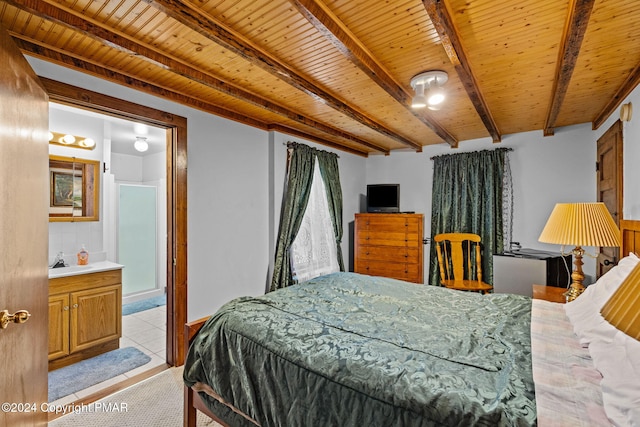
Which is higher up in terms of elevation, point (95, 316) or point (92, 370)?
point (95, 316)

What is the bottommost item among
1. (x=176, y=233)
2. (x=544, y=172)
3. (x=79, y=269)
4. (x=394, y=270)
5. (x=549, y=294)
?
(x=394, y=270)

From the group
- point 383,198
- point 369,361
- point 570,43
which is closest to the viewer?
point 369,361

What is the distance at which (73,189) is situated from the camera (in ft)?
10.5

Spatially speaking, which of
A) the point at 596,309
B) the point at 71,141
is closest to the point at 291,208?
the point at 71,141

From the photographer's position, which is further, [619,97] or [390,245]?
[390,245]

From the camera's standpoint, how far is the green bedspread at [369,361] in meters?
1.08

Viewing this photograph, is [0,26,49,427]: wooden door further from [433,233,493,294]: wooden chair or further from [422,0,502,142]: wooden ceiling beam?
[433,233,493,294]: wooden chair

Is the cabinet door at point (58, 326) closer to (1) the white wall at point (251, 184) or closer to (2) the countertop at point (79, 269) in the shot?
(2) the countertop at point (79, 269)

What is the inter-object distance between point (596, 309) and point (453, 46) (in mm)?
1594

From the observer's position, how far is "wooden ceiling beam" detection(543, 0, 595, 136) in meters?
1.45

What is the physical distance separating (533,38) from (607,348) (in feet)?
5.62

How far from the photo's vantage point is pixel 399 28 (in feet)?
5.72

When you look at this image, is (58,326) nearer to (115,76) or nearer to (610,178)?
(115,76)

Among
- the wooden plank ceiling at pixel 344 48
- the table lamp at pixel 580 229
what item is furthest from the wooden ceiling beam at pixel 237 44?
the table lamp at pixel 580 229
